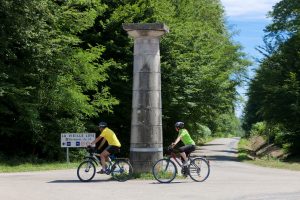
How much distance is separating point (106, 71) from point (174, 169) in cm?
1722

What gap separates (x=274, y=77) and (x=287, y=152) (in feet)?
21.3

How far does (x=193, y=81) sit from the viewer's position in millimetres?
37375

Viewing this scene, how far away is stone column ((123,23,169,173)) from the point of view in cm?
1733

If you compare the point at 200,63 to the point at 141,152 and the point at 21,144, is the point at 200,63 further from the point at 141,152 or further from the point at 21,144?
the point at 141,152

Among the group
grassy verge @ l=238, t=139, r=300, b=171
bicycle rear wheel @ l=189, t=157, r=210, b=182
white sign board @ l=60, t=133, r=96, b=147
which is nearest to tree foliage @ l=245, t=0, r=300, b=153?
grassy verge @ l=238, t=139, r=300, b=171

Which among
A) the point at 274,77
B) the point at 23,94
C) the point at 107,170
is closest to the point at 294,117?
the point at 274,77

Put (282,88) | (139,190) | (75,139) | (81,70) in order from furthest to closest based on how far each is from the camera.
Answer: (282,88) < (81,70) < (75,139) < (139,190)

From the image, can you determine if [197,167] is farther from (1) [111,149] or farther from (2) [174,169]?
(1) [111,149]

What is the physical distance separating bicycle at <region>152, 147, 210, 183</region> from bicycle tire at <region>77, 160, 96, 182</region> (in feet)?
6.35

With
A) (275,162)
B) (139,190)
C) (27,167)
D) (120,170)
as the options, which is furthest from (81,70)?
(139,190)

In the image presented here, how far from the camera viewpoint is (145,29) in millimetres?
17438

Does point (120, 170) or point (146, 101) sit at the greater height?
point (146, 101)

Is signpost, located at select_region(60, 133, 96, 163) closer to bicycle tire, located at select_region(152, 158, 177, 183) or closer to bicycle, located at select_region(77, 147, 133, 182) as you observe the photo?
bicycle, located at select_region(77, 147, 133, 182)

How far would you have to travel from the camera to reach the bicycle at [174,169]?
16219mm
